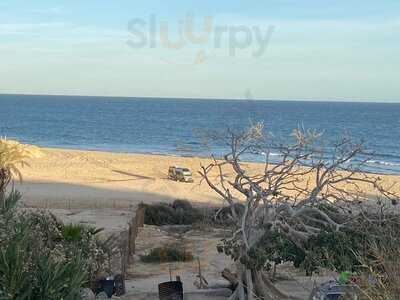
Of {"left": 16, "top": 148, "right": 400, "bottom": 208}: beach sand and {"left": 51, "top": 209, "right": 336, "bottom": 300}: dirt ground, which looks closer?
{"left": 51, "top": 209, "right": 336, "bottom": 300}: dirt ground

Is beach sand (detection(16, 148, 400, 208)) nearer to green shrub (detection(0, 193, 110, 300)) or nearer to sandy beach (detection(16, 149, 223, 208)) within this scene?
sandy beach (detection(16, 149, 223, 208))

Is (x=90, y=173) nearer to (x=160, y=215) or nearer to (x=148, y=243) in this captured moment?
(x=160, y=215)

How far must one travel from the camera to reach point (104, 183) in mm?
34969

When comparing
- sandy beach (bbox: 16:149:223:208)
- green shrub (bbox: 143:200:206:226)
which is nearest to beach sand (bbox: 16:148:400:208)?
sandy beach (bbox: 16:149:223:208)

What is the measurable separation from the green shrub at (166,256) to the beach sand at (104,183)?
3303mm

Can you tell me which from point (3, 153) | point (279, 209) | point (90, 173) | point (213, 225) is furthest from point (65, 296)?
point (90, 173)

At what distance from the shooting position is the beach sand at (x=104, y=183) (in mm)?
28625

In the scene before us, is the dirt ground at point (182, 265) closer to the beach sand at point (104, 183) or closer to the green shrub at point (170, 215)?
the green shrub at point (170, 215)

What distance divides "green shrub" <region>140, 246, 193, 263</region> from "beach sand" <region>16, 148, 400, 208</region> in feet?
10.8

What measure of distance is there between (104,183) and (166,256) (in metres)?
18.0

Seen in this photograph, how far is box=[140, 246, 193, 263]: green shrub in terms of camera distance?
17328 millimetres

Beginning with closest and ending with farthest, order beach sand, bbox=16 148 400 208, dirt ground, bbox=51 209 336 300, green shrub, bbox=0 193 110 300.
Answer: green shrub, bbox=0 193 110 300 → dirt ground, bbox=51 209 336 300 → beach sand, bbox=16 148 400 208

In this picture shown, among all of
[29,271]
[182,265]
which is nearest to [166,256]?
[182,265]

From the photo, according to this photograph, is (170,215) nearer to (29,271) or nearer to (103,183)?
(103,183)
